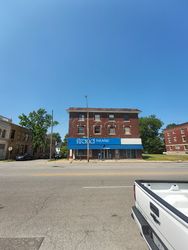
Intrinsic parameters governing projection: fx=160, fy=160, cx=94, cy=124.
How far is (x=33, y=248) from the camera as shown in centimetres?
300

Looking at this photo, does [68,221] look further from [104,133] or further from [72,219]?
[104,133]

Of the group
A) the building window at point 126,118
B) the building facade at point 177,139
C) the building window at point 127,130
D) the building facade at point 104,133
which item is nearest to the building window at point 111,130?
the building facade at point 104,133

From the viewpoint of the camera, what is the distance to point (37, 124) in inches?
1688

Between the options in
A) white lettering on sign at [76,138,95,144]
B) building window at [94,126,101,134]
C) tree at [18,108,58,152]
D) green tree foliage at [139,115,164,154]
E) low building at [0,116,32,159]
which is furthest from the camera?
green tree foliage at [139,115,164,154]

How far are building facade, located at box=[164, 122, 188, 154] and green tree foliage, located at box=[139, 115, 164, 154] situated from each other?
10.7ft

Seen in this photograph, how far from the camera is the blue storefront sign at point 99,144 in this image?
32531mm

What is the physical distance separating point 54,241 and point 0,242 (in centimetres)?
107

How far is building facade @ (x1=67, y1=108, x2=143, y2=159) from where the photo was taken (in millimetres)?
32844

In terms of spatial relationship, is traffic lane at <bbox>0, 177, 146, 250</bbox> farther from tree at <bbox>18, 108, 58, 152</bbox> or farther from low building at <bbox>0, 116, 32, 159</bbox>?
tree at <bbox>18, 108, 58, 152</bbox>

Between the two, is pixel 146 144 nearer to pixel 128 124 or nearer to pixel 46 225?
pixel 128 124

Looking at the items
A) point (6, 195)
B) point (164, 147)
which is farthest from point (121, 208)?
point (164, 147)

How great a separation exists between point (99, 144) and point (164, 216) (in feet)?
101

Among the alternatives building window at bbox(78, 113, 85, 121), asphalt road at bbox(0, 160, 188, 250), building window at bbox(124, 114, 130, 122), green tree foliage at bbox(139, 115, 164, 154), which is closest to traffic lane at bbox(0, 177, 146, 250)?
asphalt road at bbox(0, 160, 188, 250)

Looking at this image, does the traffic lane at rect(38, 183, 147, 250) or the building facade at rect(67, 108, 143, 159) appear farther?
the building facade at rect(67, 108, 143, 159)
